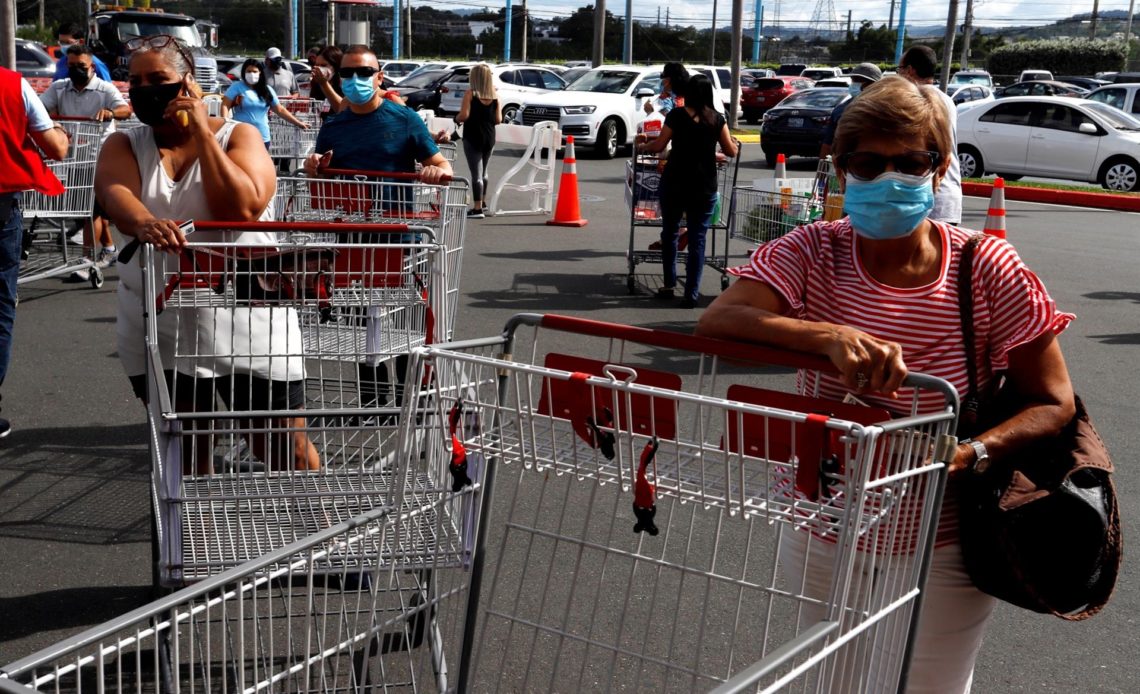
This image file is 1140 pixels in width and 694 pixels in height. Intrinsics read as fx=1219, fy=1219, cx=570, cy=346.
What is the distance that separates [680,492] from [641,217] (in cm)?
880

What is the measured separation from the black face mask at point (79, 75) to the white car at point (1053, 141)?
602 inches

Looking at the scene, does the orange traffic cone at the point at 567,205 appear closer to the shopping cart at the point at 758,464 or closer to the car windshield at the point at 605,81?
the shopping cart at the point at 758,464

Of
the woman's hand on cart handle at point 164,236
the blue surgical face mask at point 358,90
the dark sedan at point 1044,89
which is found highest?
the dark sedan at point 1044,89

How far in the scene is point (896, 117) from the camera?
2.50 m

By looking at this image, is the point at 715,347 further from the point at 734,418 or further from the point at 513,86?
the point at 513,86

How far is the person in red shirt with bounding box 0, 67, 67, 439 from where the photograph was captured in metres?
6.03

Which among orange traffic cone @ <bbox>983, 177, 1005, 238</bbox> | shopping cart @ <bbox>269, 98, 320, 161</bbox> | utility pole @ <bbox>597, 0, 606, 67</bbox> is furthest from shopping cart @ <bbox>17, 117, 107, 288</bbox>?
utility pole @ <bbox>597, 0, 606, 67</bbox>

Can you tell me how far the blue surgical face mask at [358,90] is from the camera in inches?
281

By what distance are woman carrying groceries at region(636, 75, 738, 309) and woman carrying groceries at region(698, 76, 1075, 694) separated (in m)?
6.89

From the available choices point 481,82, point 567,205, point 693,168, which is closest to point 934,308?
point 693,168

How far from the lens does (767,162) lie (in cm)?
2330

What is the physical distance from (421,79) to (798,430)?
3119cm

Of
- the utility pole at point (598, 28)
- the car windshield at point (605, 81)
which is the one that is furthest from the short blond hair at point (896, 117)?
the utility pole at point (598, 28)

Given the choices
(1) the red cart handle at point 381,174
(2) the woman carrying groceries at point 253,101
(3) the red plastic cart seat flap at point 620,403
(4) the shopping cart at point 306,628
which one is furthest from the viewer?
(2) the woman carrying groceries at point 253,101
